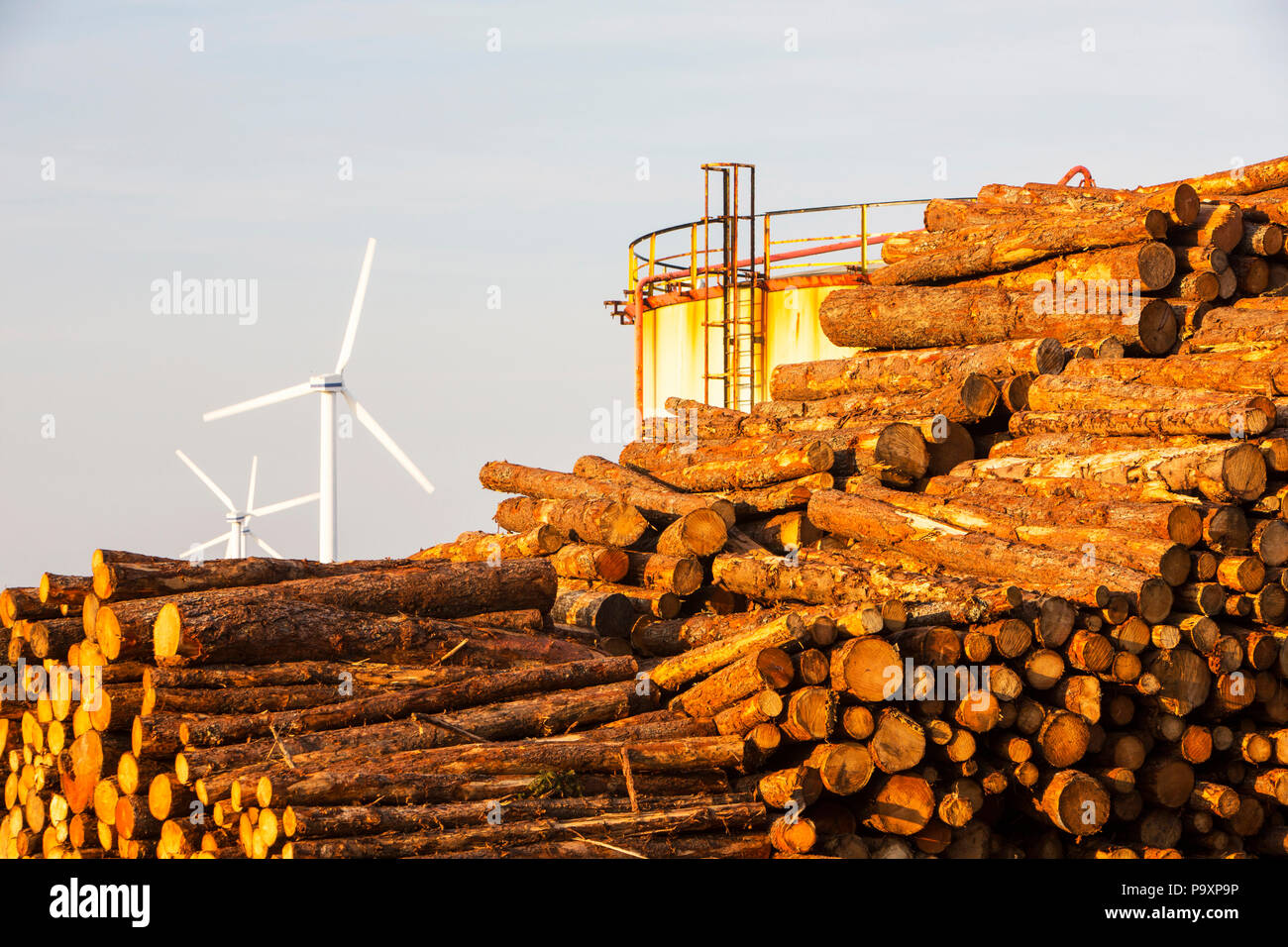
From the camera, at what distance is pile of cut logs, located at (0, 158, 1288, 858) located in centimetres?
996

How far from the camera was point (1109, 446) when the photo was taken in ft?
43.6

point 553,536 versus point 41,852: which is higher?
point 553,536

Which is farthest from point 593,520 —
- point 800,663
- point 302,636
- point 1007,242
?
point 1007,242

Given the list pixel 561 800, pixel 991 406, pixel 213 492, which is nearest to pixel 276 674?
pixel 561 800

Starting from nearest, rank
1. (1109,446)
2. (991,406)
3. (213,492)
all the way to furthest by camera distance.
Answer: (1109,446), (991,406), (213,492)

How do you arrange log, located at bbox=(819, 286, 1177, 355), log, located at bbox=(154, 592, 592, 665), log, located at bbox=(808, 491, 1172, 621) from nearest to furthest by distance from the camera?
1. log, located at bbox=(154, 592, 592, 665)
2. log, located at bbox=(808, 491, 1172, 621)
3. log, located at bbox=(819, 286, 1177, 355)

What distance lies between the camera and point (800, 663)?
10320 mm

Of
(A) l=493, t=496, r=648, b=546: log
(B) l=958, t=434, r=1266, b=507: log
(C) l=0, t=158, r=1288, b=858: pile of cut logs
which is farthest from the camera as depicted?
(A) l=493, t=496, r=648, b=546: log

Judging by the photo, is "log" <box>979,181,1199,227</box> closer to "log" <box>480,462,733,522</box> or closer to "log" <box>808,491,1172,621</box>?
"log" <box>808,491,1172,621</box>

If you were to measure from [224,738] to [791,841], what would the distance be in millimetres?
4393

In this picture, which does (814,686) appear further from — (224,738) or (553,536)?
(553,536)

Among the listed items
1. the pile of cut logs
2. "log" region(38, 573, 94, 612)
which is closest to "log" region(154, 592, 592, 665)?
the pile of cut logs

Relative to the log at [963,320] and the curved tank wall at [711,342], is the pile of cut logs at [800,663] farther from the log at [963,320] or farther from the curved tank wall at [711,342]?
the curved tank wall at [711,342]
